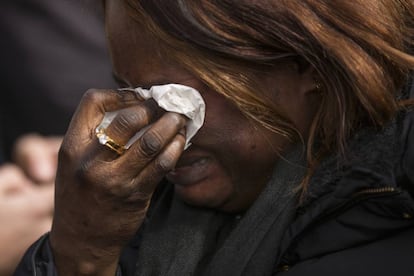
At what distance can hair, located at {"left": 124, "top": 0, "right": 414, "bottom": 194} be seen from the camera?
1.78 m

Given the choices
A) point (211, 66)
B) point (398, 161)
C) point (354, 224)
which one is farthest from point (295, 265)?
point (211, 66)

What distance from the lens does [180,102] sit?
1.83 m

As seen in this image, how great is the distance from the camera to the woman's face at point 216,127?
187cm

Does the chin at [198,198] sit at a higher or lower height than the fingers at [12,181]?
higher

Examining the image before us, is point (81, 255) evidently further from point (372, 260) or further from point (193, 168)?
point (372, 260)

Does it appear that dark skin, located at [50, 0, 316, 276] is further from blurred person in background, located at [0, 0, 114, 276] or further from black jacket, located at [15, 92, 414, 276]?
blurred person in background, located at [0, 0, 114, 276]

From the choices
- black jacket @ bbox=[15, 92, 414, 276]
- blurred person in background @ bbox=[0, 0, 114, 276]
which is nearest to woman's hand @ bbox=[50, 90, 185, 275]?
black jacket @ bbox=[15, 92, 414, 276]

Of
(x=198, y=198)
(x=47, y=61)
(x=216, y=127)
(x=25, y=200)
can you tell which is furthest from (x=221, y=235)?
(x=47, y=61)

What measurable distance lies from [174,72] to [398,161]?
53 centimetres

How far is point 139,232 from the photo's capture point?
233cm

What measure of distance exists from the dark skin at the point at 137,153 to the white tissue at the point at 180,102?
18 mm

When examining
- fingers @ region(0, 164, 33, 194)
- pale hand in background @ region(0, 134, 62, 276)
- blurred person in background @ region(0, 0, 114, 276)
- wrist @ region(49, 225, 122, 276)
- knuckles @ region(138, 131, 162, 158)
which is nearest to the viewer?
knuckles @ region(138, 131, 162, 158)

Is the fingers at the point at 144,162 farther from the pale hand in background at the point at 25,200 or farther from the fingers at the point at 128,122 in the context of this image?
the pale hand in background at the point at 25,200

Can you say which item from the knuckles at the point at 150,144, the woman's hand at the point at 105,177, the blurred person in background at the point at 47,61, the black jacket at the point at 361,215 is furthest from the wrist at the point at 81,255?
the blurred person in background at the point at 47,61
